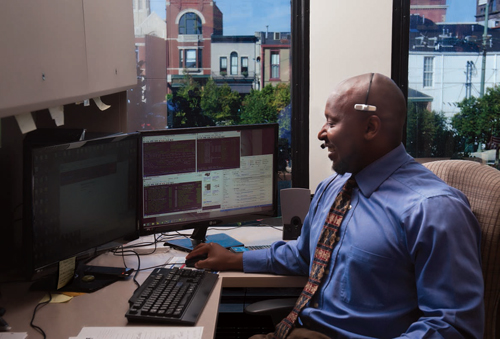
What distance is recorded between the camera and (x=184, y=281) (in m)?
1.67

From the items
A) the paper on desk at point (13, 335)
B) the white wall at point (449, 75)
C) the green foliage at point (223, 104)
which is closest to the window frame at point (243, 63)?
the green foliage at point (223, 104)

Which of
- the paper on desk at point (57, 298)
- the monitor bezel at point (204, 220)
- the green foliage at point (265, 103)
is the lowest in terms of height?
the paper on desk at point (57, 298)

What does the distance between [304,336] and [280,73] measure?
1.65m

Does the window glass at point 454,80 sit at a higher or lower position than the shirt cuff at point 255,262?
higher

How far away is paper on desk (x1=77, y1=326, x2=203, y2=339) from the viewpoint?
4.40 feet

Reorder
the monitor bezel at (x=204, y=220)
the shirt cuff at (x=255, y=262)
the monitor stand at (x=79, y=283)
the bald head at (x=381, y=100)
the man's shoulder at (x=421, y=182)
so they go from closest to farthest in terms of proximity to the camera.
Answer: the man's shoulder at (x=421, y=182), the bald head at (x=381, y=100), the monitor stand at (x=79, y=283), the shirt cuff at (x=255, y=262), the monitor bezel at (x=204, y=220)

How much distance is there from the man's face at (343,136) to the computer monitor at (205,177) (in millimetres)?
622

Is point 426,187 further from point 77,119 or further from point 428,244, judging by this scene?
point 77,119

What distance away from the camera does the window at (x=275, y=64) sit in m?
2.83

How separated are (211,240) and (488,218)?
1.08 m

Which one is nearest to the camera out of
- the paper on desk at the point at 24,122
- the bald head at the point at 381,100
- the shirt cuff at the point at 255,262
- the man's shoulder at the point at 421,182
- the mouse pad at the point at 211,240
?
the paper on desk at the point at 24,122

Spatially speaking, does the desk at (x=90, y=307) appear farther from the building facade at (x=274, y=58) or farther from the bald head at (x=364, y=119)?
the building facade at (x=274, y=58)

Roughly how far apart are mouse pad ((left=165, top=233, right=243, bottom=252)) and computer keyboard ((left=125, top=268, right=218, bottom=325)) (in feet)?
1.09

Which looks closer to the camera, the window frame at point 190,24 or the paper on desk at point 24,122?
the paper on desk at point 24,122
